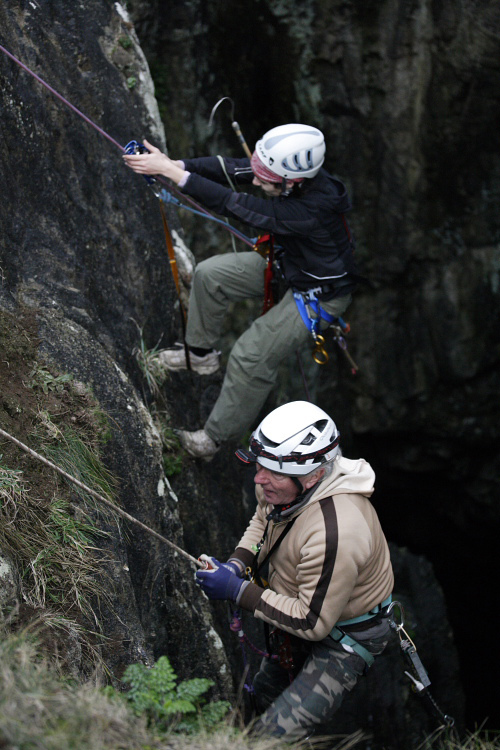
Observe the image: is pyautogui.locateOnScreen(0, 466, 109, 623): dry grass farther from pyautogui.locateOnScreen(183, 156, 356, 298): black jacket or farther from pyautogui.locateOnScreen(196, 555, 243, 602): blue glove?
pyautogui.locateOnScreen(183, 156, 356, 298): black jacket

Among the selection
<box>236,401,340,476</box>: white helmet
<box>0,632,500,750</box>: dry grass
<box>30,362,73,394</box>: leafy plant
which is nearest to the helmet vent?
<box>236,401,340,476</box>: white helmet

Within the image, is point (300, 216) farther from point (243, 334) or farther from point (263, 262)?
point (243, 334)

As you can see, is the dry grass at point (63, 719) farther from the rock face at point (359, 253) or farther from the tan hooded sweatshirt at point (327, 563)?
the rock face at point (359, 253)

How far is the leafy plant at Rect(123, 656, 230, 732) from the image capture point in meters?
3.03

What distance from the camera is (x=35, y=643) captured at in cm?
304

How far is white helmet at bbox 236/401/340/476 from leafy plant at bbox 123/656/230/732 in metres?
1.16

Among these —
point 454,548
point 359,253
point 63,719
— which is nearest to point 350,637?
point 63,719

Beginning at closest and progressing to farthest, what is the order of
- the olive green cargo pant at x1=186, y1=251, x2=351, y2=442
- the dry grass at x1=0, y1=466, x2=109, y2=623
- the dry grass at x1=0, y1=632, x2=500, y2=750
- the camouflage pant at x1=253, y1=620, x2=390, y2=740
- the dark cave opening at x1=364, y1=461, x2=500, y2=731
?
the dry grass at x1=0, y1=632, x2=500, y2=750 < the dry grass at x1=0, y1=466, x2=109, y2=623 < the camouflage pant at x1=253, y1=620, x2=390, y2=740 < the olive green cargo pant at x1=186, y1=251, x2=351, y2=442 < the dark cave opening at x1=364, y1=461, x2=500, y2=731

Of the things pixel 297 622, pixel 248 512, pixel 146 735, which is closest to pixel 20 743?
pixel 146 735

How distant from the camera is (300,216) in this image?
16.6 feet

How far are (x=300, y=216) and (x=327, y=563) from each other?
2.60m

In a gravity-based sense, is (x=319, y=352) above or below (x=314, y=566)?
below

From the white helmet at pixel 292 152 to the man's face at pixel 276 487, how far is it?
2.30m

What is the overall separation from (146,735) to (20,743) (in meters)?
0.57
